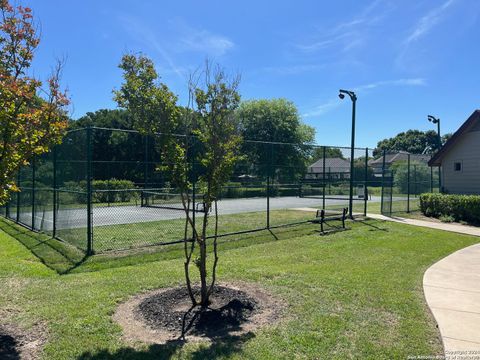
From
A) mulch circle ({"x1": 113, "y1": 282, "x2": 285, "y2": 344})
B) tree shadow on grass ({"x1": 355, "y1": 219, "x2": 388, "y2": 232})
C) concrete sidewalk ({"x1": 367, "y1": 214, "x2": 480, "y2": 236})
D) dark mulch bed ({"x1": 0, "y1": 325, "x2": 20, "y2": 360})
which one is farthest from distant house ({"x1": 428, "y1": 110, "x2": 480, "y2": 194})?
dark mulch bed ({"x1": 0, "y1": 325, "x2": 20, "y2": 360})

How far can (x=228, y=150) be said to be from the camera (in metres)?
5.41

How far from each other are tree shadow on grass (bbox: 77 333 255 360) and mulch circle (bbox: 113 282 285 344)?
0.52ft

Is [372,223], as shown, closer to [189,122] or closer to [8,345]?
[189,122]

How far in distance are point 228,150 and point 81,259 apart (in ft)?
14.4

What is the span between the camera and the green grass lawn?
4.01m

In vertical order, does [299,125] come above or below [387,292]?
above

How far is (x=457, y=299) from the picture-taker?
571 centimetres

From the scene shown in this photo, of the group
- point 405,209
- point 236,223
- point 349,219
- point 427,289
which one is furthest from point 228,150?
point 405,209

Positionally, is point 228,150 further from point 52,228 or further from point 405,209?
point 405,209

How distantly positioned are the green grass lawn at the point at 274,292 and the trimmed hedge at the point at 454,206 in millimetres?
4027

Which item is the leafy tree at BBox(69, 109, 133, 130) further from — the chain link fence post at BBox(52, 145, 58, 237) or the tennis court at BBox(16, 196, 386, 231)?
the chain link fence post at BBox(52, 145, 58, 237)

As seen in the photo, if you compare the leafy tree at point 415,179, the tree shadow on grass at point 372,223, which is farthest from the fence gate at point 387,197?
the leafy tree at point 415,179

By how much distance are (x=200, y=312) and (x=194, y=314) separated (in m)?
0.08

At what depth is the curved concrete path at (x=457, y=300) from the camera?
4.17 metres
